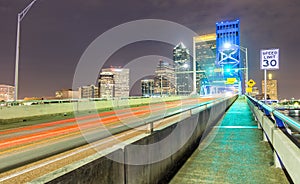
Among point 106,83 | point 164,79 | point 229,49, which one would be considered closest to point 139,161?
point 164,79

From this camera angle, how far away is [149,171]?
14.9 ft

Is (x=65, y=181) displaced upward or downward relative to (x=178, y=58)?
downward

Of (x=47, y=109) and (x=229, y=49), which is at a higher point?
(x=229, y=49)

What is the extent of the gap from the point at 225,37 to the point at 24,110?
383ft

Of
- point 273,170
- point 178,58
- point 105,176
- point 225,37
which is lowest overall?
point 273,170

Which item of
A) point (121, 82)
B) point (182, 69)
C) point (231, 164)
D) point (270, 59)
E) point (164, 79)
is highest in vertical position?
point (182, 69)

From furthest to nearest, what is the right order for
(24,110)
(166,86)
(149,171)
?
(166,86) → (24,110) → (149,171)

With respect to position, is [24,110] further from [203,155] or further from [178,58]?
[178,58]

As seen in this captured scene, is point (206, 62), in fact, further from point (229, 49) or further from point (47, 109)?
point (47, 109)

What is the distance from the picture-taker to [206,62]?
493 ft

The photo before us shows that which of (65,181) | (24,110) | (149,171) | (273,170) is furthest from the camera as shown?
(24,110)

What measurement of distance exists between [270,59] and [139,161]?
38.4 ft

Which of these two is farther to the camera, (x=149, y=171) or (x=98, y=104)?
(x=98, y=104)

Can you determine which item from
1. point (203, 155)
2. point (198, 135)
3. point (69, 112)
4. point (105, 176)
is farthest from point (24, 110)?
point (105, 176)
